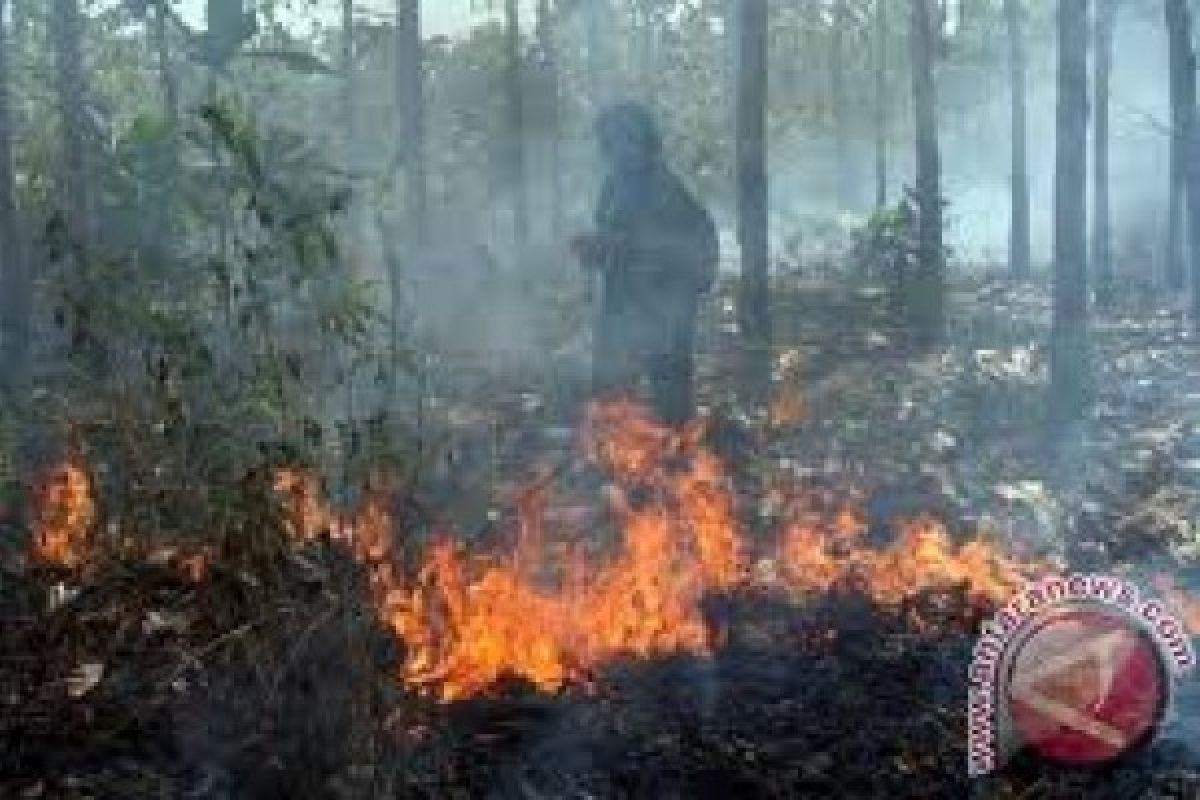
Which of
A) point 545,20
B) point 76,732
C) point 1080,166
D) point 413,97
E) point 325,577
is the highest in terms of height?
point 545,20

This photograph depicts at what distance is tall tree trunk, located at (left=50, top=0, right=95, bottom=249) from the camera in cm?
1565

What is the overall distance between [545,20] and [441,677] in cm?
3092

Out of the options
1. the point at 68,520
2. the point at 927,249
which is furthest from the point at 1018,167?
the point at 68,520

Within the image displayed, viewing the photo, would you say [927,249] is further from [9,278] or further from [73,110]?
[9,278]

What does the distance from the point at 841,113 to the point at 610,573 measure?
46754 millimetres

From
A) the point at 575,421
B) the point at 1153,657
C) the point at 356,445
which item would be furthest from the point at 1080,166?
the point at 356,445

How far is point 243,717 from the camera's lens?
16.0 ft

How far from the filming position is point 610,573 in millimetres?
6969

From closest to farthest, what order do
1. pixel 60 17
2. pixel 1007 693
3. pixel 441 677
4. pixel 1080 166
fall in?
pixel 1007 693
pixel 441 677
pixel 1080 166
pixel 60 17

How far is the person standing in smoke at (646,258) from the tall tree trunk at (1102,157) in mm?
16715

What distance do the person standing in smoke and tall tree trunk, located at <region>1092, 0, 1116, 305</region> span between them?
1671cm

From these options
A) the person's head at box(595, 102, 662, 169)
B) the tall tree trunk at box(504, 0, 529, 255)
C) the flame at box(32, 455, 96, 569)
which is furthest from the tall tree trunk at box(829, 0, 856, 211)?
the flame at box(32, 455, 96, 569)

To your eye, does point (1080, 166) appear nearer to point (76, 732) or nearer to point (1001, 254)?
point (76, 732)

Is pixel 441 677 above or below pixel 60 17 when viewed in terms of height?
below
